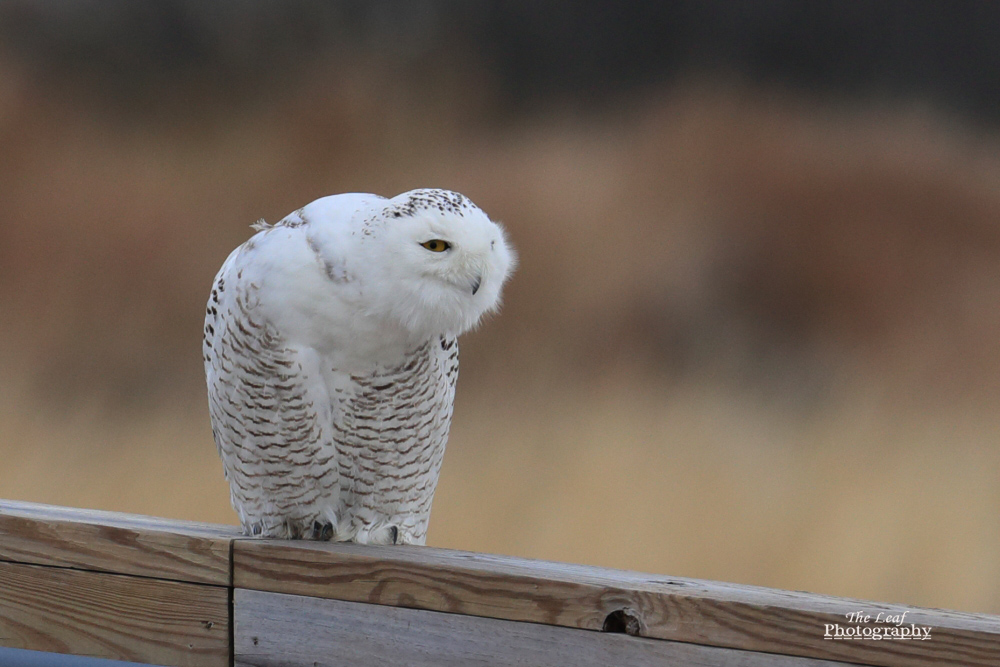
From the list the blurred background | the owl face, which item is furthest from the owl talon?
the blurred background

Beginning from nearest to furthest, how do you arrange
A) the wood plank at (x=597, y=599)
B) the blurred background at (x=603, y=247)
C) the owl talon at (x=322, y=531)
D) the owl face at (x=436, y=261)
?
the wood plank at (x=597, y=599) → the owl face at (x=436, y=261) → the owl talon at (x=322, y=531) → the blurred background at (x=603, y=247)

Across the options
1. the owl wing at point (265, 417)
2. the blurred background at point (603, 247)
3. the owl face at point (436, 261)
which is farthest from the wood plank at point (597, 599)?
the blurred background at point (603, 247)

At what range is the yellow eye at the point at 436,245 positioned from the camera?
3.84ft

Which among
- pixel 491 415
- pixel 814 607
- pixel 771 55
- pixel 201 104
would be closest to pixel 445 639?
pixel 814 607

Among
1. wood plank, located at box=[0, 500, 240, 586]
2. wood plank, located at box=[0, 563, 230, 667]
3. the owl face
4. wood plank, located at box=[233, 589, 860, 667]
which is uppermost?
the owl face

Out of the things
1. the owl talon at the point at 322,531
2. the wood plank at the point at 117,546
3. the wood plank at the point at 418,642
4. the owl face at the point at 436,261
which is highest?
the owl face at the point at 436,261

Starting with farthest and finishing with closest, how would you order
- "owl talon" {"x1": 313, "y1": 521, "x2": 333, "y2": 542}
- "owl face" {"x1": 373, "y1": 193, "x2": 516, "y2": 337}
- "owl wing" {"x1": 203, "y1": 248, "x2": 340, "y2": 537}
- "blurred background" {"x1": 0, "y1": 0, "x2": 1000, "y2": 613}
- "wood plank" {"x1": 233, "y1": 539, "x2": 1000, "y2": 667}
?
1. "blurred background" {"x1": 0, "y1": 0, "x2": 1000, "y2": 613}
2. "owl talon" {"x1": 313, "y1": 521, "x2": 333, "y2": 542}
3. "owl wing" {"x1": 203, "y1": 248, "x2": 340, "y2": 537}
4. "owl face" {"x1": 373, "y1": 193, "x2": 516, "y2": 337}
5. "wood plank" {"x1": 233, "y1": 539, "x2": 1000, "y2": 667}

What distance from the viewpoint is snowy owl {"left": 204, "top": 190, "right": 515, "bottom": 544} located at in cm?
119

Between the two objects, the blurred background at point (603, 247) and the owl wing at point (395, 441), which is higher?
the blurred background at point (603, 247)

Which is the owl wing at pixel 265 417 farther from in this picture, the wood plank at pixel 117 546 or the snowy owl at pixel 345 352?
the wood plank at pixel 117 546

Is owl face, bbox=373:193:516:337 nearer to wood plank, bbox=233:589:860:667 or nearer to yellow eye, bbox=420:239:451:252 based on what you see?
yellow eye, bbox=420:239:451:252

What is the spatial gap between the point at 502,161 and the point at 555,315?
1.29 ft

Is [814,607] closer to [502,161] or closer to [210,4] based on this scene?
[502,161]

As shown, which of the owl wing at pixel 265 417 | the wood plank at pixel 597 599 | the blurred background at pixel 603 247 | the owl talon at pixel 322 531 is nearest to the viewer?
the wood plank at pixel 597 599
